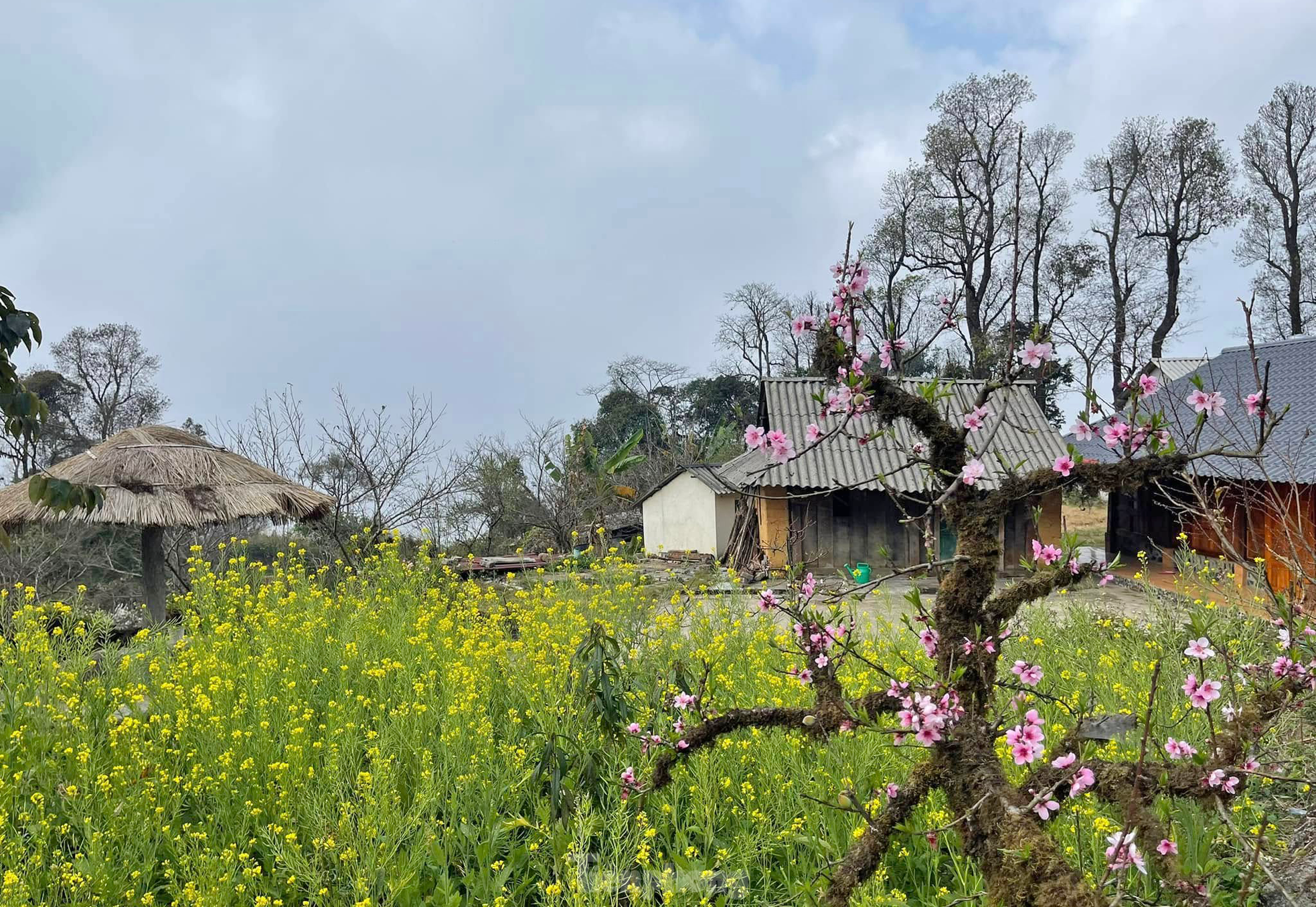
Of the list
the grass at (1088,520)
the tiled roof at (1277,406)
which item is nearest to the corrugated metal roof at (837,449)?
the tiled roof at (1277,406)

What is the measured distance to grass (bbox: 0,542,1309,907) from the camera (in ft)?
8.96

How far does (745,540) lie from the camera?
57.7 ft

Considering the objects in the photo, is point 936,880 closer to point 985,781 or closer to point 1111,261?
point 985,781

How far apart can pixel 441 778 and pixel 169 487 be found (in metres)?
7.67

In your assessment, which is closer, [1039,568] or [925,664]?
[1039,568]

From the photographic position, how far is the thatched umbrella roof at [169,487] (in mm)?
9164

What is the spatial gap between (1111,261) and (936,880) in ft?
78.8

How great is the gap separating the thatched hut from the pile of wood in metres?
9.01

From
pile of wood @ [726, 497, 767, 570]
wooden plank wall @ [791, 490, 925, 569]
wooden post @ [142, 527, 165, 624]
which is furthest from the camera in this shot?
pile of wood @ [726, 497, 767, 570]

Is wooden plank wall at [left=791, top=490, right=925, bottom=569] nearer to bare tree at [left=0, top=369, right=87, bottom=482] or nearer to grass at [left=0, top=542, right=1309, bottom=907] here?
grass at [left=0, top=542, right=1309, bottom=907]

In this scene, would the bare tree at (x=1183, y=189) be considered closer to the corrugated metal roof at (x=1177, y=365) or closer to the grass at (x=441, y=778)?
the corrugated metal roof at (x=1177, y=365)

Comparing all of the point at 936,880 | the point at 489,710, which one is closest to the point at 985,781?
A: the point at 936,880

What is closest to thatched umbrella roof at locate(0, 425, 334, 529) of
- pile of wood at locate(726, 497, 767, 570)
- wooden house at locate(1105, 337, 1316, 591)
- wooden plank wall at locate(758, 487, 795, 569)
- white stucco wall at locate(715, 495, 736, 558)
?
wooden plank wall at locate(758, 487, 795, 569)

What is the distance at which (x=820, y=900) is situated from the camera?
2.18 m
